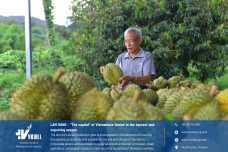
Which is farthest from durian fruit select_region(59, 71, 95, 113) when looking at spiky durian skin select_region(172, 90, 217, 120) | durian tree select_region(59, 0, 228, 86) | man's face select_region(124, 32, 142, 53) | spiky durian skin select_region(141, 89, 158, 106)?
durian tree select_region(59, 0, 228, 86)

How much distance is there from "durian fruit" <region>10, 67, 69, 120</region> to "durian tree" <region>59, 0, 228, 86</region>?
429 centimetres

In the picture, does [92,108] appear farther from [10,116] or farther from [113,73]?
[113,73]

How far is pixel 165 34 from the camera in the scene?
474 cm

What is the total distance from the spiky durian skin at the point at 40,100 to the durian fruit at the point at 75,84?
119mm

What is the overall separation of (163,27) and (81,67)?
268cm

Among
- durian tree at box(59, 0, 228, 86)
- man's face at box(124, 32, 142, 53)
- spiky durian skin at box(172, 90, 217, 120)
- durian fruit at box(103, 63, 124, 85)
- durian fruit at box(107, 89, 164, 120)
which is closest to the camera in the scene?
durian fruit at box(107, 89, 164, 120)

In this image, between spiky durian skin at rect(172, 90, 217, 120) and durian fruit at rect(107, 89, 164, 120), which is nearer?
durian fruit at rect(107, 89, 164, 120)

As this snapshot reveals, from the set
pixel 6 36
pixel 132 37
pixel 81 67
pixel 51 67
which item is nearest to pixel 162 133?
pixel 132 37

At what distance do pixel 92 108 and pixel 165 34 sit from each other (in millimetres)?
4432

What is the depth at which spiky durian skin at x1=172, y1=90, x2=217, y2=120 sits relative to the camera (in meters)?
0.74

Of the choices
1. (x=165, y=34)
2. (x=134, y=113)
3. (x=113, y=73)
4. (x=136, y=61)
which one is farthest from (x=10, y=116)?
(x=165, y=34)

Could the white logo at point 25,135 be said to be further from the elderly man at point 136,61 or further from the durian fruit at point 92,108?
the elderly man at point 136,61

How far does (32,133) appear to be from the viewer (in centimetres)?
65

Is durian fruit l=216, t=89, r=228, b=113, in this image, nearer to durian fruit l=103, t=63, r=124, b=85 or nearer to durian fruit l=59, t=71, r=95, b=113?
durian fruit l=59, t=71, r=95, b=113
